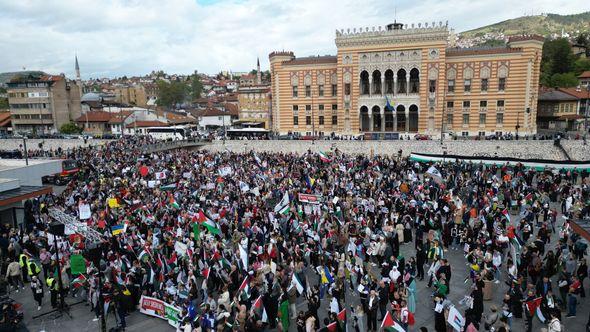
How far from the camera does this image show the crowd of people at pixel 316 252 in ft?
37.3

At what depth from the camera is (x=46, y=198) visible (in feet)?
80.2

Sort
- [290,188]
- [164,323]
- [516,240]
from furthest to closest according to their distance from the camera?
[290,188], [516,240], [164,323]

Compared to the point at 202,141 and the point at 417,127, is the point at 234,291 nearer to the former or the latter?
the point at 202,141

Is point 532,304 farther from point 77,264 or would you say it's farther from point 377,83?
point 377,83

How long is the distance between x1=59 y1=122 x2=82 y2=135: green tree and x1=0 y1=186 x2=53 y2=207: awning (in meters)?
49.4

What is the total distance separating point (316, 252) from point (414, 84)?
41445 millimetres

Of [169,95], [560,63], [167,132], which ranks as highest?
[560,63]

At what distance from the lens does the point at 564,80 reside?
218 ft

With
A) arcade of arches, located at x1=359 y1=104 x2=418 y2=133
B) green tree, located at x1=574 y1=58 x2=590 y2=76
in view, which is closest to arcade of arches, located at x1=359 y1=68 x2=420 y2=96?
arcade of arches, located at x1=359 y1=104 x2=418 y2=133

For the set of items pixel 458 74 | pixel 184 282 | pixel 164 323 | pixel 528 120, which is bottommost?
pixel 164 323

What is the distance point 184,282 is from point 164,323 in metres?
1.36

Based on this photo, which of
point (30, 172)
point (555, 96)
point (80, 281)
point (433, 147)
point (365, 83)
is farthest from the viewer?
point (555, 96)

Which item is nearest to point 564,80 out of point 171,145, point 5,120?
point 171,145

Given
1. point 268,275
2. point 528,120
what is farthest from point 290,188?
point 528,120
